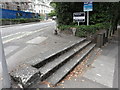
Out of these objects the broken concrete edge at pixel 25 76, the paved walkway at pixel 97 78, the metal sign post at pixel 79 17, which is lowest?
the paved walkway at pixel 97 78

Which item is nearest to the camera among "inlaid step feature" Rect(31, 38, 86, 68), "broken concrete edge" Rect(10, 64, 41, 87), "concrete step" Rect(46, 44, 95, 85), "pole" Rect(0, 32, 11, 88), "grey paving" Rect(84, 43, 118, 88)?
"pole" Rect(0, 32, 11, 88)

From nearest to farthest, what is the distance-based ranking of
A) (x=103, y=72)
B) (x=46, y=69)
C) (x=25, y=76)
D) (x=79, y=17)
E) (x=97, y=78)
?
(x=25, y=76) → (x=46, y=69) → (x=97, y=78) → (x=103, y=72) → (x=79, y=17)

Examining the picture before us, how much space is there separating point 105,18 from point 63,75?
6739mm

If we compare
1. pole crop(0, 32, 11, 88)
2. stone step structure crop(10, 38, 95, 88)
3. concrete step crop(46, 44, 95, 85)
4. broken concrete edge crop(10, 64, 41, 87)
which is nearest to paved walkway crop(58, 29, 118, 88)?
concrete step crop(46, 44, 95, 85)

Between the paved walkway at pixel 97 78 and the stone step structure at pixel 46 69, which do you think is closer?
the stone step structure at pixel 46 69

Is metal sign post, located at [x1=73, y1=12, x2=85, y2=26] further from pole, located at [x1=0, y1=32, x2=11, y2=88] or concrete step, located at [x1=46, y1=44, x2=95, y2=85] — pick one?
pole, located at [x1=0, y1=32, x2=11, y2=88]

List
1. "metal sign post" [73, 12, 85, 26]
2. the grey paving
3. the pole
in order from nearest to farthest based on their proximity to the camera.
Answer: the pole → the grey paving → "metal sign post" [73, 12, 85, 26]

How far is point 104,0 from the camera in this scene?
7.84 metres

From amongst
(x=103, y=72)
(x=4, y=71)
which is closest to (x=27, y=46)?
(x=4, y=71)

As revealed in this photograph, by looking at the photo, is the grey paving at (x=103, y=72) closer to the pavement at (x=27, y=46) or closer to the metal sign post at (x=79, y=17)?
the pavement at (x=27, y=46)

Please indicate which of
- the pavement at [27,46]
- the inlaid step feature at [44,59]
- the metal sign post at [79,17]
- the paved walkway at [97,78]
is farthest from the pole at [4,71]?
the metal sign post at [79,17]

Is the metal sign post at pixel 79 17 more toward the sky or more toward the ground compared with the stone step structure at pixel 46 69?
more toward the sky

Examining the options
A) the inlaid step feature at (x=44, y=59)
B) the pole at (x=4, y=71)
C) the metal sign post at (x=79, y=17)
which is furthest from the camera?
the metal sign post at (x=79, y=17)

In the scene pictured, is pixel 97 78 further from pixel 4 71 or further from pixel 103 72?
pixel 4 71
